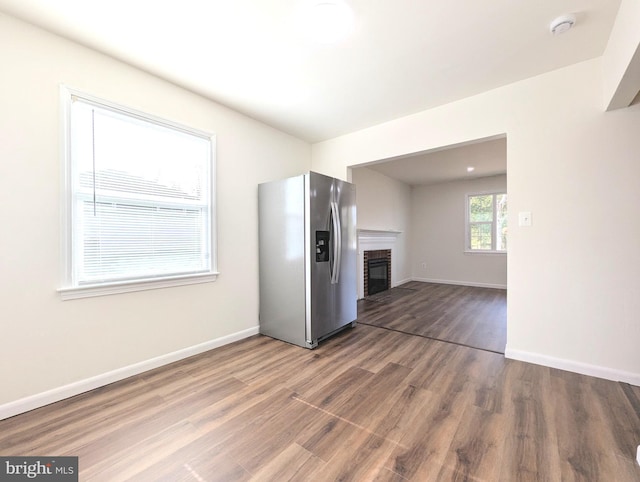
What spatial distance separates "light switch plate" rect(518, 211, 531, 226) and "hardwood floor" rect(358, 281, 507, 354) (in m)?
1.24

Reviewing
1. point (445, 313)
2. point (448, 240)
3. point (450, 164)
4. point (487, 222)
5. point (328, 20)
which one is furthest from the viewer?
point (448, 240)

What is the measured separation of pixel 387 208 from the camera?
19.7 ft

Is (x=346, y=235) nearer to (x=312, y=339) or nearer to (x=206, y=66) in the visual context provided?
(x=312, y=339)

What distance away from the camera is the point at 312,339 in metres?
2.76

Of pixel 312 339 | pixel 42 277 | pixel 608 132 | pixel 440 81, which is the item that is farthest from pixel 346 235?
pixel 42 277

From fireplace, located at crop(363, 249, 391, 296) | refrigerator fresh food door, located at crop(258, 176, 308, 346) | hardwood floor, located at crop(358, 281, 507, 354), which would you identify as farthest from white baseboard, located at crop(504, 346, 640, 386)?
fireplace, located at crop(363, 249, 391, 296)

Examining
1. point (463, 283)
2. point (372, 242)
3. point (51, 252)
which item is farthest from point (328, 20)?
point (463, 283)

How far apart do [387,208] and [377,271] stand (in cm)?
141

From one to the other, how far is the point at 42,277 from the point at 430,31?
308 cm

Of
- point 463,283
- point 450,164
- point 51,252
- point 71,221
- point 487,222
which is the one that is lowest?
point 463,283

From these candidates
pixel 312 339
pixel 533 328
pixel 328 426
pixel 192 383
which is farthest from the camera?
pixel 312 339

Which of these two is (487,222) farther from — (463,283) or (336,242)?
(336,242)

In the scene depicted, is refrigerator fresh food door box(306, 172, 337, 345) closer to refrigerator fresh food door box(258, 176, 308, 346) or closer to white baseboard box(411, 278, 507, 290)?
refrigerator fresh food door box(258, 176, 308, 346)

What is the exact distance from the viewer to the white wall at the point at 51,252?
1.72 metres
